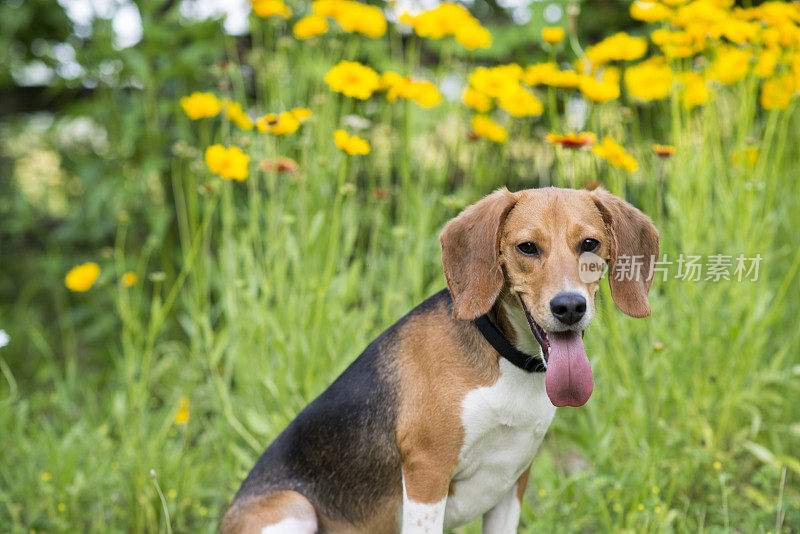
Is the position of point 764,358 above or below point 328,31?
below

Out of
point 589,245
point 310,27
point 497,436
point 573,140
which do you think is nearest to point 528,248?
point 589,245

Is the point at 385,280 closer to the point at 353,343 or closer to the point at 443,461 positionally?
the point at 353,343

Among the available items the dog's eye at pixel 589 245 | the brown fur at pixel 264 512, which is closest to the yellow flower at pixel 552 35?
the dog's eye at pixel 589 245

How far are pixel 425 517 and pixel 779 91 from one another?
260 centimetres

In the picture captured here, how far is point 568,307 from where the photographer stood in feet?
6.36

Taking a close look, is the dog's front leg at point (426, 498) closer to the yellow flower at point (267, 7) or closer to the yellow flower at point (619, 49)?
the yellow flower at point (619, 49)

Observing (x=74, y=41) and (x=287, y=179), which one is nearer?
(x=287, y=179)

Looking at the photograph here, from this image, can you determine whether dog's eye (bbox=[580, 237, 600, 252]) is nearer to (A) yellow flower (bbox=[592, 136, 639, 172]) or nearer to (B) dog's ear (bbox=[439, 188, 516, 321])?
(B) dog's ear (bbox=[439, 188, 516, 321])

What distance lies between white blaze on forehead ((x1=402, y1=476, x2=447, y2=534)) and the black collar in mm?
466

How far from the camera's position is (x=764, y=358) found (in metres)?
3.96

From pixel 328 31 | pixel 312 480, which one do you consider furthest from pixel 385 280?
pixel 312 480

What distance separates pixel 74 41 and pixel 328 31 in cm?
243

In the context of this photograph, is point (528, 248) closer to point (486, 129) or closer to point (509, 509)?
point (509, 509)

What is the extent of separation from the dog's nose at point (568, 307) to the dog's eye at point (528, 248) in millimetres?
191
